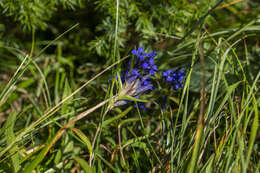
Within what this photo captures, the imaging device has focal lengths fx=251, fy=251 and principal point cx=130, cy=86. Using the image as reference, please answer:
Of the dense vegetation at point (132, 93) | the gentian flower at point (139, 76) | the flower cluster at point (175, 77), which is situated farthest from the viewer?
the flower cluster at point (175, 77)

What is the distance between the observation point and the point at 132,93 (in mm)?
1382

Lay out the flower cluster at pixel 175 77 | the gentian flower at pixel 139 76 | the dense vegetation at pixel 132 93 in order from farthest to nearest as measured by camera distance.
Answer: the flower cluster at pixel 175 77 → the gentian flower at pixel 139 76 → the dense vegetation at pixel 132 93

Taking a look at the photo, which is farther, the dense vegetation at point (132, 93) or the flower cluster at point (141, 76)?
the flower cluster at point (141, 76)

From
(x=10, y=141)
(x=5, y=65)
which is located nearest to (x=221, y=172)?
(x=10, y=141)

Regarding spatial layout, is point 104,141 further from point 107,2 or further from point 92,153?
point 107,2

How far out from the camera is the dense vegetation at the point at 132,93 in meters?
1.18

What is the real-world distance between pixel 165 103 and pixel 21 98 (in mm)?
1198

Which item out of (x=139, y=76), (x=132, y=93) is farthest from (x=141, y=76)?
(x=132, y=93)

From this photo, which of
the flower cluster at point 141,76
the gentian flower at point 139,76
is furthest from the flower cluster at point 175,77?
the gentian flower at point 139,76

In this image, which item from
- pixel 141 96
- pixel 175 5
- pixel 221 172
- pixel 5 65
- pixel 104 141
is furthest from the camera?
pixel 5 65

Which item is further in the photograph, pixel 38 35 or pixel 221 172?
pixel 38 35

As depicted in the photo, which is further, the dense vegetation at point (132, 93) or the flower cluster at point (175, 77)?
the flower cluster at point (175, 77)

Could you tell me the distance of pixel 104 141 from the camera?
164cm

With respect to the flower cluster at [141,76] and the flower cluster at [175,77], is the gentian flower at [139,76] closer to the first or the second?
the flower cluster at [141,76]
